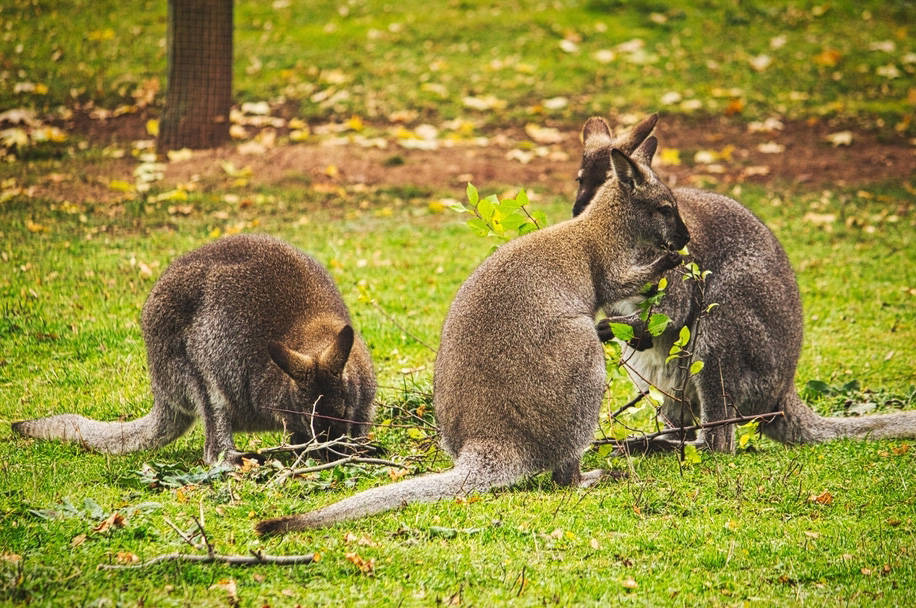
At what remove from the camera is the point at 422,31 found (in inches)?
690

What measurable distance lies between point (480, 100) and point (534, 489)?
33.8 ft

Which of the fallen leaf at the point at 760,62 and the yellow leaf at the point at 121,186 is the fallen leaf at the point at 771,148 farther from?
the yellow leaf at the point at 121,186

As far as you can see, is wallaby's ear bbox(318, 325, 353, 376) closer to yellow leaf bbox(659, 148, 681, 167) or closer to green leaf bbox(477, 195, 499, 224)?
green leaf bbox(477, 195, 499, 224)

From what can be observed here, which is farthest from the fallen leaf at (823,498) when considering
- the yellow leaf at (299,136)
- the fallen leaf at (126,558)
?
the yellow leaf at (299,136)

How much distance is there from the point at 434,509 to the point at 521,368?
0.78 meters

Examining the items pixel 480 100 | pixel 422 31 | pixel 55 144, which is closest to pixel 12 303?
pixel 55 144

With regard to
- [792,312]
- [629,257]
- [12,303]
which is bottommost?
[12,303]

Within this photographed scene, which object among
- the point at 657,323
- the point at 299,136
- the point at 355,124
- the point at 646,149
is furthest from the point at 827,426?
the point at 355,124

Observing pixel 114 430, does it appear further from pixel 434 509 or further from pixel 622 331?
pixel 622 331

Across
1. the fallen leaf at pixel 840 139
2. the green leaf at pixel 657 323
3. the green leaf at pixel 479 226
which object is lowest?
the fallen leaf at pixel 840 139

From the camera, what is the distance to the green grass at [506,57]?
48.4 ft

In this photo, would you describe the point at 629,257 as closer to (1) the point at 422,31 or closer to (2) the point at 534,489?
(2) the point at 534,489

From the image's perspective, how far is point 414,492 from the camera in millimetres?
4617

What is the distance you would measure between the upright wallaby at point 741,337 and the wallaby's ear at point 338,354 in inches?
66.0
